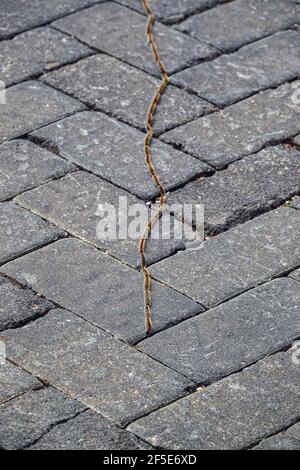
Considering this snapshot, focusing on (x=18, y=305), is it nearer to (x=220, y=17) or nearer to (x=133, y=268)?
(x=133, y=268)

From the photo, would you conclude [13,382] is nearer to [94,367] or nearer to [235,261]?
[94,367]

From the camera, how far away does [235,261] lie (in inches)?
152

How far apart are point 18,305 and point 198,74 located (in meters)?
1.60

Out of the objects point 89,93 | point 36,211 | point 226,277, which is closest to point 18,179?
point 36,211

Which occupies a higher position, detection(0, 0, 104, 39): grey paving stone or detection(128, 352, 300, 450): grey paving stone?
detection(0, 0, 104, 39): grey paving stone

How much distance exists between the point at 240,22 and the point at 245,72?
17.5 inches

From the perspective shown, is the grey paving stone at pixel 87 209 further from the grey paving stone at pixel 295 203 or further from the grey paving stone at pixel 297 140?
the grey paving stone at pixel 297 140

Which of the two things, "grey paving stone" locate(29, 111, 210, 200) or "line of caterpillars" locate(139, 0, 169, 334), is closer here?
"line of caterpillars" locate(139, 0, 169, 334)

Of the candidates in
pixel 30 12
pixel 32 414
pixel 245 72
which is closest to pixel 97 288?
pixel 32 414

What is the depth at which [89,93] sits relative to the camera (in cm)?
Result: 467

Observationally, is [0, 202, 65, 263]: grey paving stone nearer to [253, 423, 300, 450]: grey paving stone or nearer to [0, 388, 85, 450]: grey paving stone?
[0, 388, 85, 450]: grey paving stone

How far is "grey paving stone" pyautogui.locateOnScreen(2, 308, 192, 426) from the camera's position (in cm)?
328

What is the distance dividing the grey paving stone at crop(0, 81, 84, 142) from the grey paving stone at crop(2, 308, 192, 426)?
1113mm

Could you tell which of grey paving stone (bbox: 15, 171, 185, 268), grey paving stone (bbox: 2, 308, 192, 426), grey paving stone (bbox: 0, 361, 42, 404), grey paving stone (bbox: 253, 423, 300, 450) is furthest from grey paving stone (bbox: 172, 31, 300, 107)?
grey paving stone (bbox: 253, 423, 300, 450)
